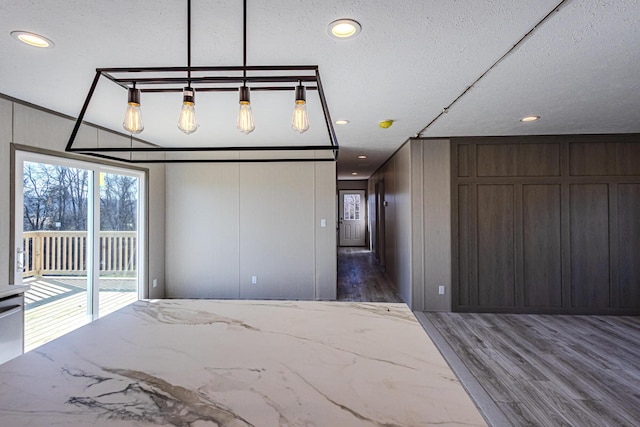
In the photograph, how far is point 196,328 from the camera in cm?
120

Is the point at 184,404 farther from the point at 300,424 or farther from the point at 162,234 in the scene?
the point at 162,234

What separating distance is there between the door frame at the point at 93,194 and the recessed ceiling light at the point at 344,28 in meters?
2.81

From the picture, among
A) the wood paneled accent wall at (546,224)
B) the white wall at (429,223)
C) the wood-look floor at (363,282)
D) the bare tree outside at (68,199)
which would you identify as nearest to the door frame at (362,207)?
the wood-look floor at (363,282)

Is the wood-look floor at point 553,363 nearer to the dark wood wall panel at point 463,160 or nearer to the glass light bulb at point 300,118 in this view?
the dark wood wall panel at point 463,160

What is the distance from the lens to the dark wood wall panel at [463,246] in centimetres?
397

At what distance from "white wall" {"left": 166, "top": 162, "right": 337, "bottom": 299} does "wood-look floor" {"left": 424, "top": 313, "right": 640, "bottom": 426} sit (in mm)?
1844

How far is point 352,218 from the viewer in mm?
10891

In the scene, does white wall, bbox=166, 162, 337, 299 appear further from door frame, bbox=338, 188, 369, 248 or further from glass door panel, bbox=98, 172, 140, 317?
door frame, bbox=338, 188, 369, 248

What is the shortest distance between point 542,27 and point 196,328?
221 cm

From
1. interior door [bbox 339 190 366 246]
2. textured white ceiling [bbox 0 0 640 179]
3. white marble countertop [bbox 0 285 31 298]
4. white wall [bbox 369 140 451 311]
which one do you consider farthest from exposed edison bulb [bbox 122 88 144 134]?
interior door [bbox 339 190 366 246]

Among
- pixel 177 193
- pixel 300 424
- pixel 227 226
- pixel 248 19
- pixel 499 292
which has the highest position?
pixel 248 19

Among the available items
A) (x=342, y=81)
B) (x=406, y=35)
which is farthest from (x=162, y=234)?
(x=406, y=35)

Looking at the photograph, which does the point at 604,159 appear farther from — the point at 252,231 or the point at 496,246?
the point at 252,231

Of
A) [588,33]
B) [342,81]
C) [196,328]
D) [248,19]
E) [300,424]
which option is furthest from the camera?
[342,81]
